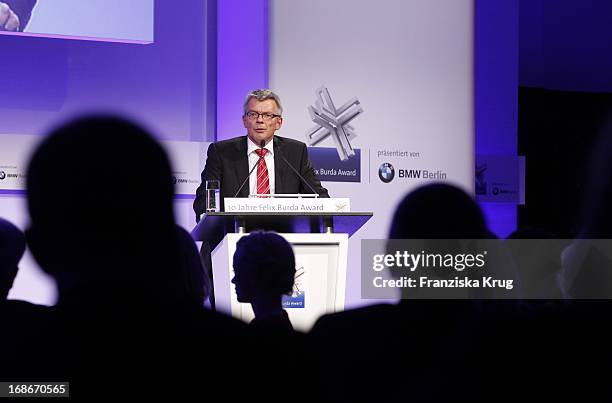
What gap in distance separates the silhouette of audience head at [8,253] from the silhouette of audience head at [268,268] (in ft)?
1.75

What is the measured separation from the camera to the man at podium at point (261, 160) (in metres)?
4.05

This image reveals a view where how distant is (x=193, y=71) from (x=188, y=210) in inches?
39.1

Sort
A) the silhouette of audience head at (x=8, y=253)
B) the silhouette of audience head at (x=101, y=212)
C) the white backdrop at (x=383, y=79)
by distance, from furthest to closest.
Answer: the white backdrop at (x=383, y=79) < the silhouette of audience head at (x=8, y=253) < the silhouette of audience head at (x=101, y=212)

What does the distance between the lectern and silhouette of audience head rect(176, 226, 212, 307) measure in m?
1.50

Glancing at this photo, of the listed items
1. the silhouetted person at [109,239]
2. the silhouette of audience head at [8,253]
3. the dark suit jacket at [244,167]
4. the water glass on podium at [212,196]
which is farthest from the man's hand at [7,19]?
the silhouetted person at [109,239]

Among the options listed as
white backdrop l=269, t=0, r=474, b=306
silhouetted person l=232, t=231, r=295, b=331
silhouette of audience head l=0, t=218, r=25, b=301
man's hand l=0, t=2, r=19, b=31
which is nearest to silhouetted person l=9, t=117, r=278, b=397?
silhouette of audience head l=0, t=218, r=25, b=301

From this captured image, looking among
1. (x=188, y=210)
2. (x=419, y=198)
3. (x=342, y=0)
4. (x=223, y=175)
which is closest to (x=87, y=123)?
(x=419, y=198)

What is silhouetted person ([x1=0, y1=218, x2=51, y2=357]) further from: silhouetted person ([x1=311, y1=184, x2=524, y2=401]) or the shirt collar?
the shirt collar

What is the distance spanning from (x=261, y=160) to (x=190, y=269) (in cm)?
290

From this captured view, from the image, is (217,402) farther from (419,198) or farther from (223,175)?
(223,175)

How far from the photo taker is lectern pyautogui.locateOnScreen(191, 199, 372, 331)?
2826mm

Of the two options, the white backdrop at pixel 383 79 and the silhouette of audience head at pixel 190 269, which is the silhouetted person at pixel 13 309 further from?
the white backdrop at pixel 383 79

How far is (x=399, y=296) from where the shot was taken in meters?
1.39

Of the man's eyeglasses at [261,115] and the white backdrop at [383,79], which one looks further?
the white backdrop at [383,79]
